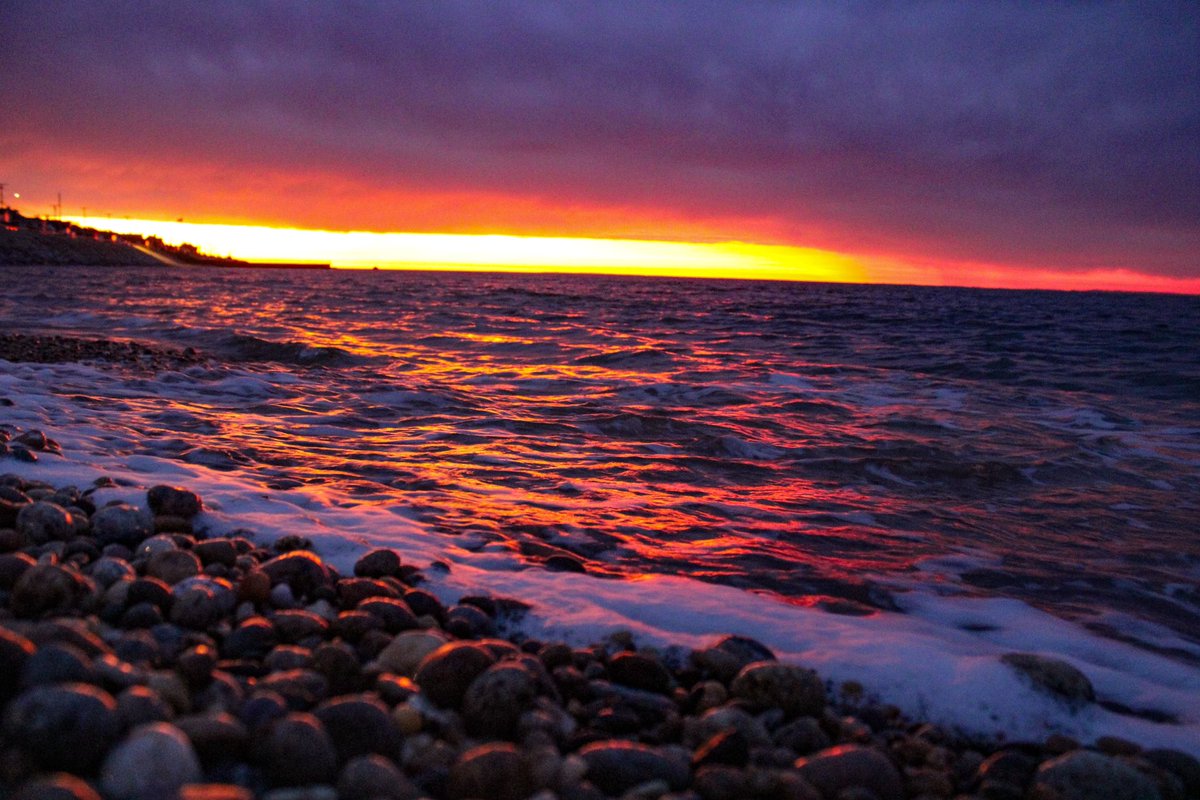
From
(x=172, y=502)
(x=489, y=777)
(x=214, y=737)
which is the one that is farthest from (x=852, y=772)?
(x=172, y=502)

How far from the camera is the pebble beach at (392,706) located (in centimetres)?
171

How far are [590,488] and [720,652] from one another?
2.78 meters

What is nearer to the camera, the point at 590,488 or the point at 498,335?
the point at 590,488

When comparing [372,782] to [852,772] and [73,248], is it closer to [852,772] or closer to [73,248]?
[852,772]

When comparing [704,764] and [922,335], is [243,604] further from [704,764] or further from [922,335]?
[922,335]

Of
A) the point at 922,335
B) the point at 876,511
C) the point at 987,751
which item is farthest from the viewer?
the point at 922,335

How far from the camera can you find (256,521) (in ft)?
13.2

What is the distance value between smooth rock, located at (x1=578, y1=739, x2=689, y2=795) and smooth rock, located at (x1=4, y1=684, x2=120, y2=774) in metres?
1.06

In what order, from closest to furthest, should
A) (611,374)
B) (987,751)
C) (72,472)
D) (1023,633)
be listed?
(987,751) < (1023,633) < (72,472) < (611,374)

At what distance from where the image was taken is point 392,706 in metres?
2.20

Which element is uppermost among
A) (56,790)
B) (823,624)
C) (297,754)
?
(56,790)

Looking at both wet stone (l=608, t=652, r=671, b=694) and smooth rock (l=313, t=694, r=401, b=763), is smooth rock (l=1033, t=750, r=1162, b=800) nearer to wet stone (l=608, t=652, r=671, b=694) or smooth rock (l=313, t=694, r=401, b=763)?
wet stone (l=608, t=652, r=671, b=694)

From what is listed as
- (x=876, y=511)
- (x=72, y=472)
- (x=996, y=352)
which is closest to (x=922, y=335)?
(x=996, y=352)

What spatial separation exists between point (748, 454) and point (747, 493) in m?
1.28
